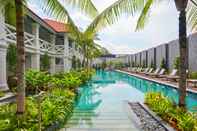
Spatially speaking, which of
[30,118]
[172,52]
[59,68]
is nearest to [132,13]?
[30,118]

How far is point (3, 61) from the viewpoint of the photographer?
1429 cm

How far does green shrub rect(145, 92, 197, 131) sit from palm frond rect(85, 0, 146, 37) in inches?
102

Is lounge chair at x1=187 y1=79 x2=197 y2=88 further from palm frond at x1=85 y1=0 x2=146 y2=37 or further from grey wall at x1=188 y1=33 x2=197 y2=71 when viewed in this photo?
palm frond at x1=85 y1=0 x2=146 y2=37

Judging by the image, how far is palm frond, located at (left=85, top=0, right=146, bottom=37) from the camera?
25.8ft

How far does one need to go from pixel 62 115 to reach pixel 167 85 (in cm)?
1425

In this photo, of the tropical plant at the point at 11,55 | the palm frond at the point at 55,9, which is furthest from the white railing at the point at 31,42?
the palm frond at the point at 55,9

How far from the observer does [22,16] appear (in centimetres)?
672

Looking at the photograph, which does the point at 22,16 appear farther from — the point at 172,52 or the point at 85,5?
the point at 172,52

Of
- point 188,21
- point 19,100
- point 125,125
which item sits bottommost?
point 125,125

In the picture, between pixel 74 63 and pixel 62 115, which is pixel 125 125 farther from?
pixel 74 63

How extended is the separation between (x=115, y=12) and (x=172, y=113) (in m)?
2.79

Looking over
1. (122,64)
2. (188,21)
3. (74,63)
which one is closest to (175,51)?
(74,63)

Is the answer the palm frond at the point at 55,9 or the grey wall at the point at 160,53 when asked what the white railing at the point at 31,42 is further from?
the grey wall at the point at 160,53

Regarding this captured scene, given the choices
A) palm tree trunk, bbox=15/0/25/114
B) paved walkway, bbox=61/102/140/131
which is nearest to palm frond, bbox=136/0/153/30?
paved walkway, bbox=61/102/140/131
